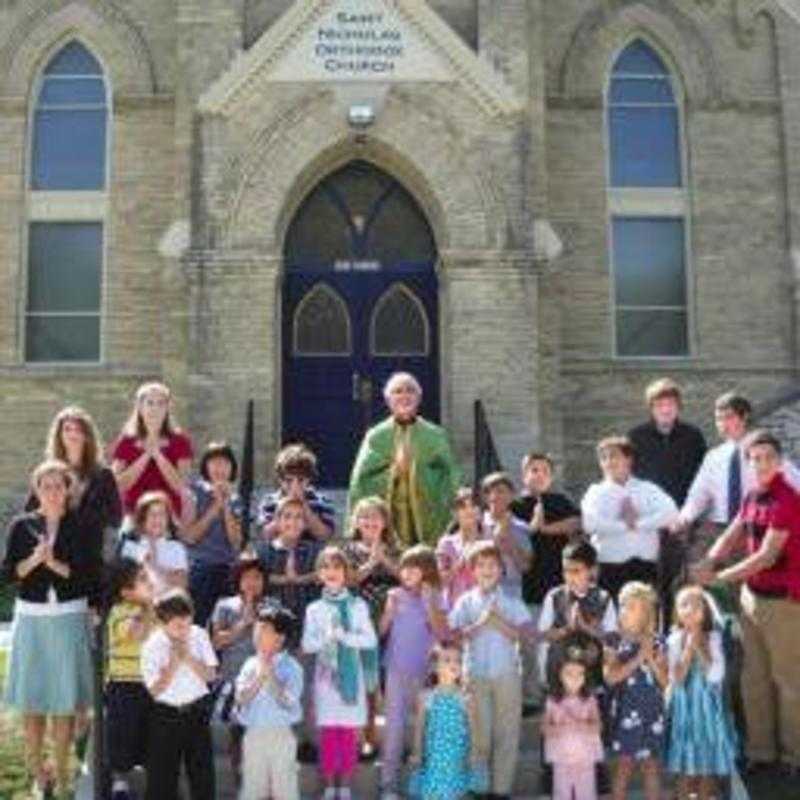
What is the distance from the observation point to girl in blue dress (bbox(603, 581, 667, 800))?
307 inches

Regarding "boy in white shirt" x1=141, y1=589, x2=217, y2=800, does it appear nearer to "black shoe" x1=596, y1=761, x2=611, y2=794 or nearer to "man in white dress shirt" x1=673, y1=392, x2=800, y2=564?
"black shoe" x1=596, y1=761, x2=611, y2=794

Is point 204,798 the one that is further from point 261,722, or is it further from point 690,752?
point 690,752

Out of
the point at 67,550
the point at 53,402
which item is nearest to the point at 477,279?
the point at 53,402

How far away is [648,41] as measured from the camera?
58.3 ft

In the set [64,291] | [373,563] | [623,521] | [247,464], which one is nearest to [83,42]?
[64,291]

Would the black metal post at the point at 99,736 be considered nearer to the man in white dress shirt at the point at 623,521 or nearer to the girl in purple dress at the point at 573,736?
the girl in purple dress at the point at 573,736

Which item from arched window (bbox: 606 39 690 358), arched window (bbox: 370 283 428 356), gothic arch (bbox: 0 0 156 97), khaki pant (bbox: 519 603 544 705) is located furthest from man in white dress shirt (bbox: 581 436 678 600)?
gothic arch (bbox: 0 0 156 97)

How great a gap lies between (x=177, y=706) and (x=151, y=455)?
84.4 inches

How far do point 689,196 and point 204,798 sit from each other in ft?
39.2

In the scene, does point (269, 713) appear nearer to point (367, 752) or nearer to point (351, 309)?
point (367, 752)

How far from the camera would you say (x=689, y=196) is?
17.5 m

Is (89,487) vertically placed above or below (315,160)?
below

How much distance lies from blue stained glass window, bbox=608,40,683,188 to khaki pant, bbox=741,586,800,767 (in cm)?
987

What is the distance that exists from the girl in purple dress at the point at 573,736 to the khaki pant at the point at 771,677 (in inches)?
50.0
